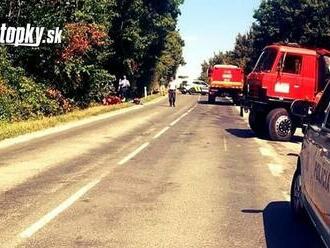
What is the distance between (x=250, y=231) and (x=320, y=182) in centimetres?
156

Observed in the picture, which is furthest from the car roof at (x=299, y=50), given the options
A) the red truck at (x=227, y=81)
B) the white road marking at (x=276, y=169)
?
the red truck at (x=227, y=81)

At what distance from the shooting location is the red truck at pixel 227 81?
40.2 metres

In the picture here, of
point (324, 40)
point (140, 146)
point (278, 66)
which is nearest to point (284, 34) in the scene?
point (324, 40)

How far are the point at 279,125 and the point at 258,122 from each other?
138 cm

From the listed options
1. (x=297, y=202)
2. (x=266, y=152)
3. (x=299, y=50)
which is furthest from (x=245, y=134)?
(x=297, y=202)

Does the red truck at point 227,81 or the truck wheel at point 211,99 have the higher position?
the red truck at point 227,81

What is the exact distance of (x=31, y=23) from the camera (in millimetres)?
23344

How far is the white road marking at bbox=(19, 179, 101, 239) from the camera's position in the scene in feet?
19.4

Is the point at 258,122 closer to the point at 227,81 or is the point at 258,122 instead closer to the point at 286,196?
the point at 286,196

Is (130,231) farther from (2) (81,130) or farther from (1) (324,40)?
(1) (324,40)

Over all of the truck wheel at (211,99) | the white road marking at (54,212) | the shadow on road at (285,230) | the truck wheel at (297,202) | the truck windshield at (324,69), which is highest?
the truck windshield at (324,69)

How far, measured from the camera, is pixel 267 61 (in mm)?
16828

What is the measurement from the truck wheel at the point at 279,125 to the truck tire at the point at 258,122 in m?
1.06

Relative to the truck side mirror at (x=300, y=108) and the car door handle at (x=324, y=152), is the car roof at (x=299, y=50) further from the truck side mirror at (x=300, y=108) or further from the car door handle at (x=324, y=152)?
the car door handle at (x=324, y=152)
